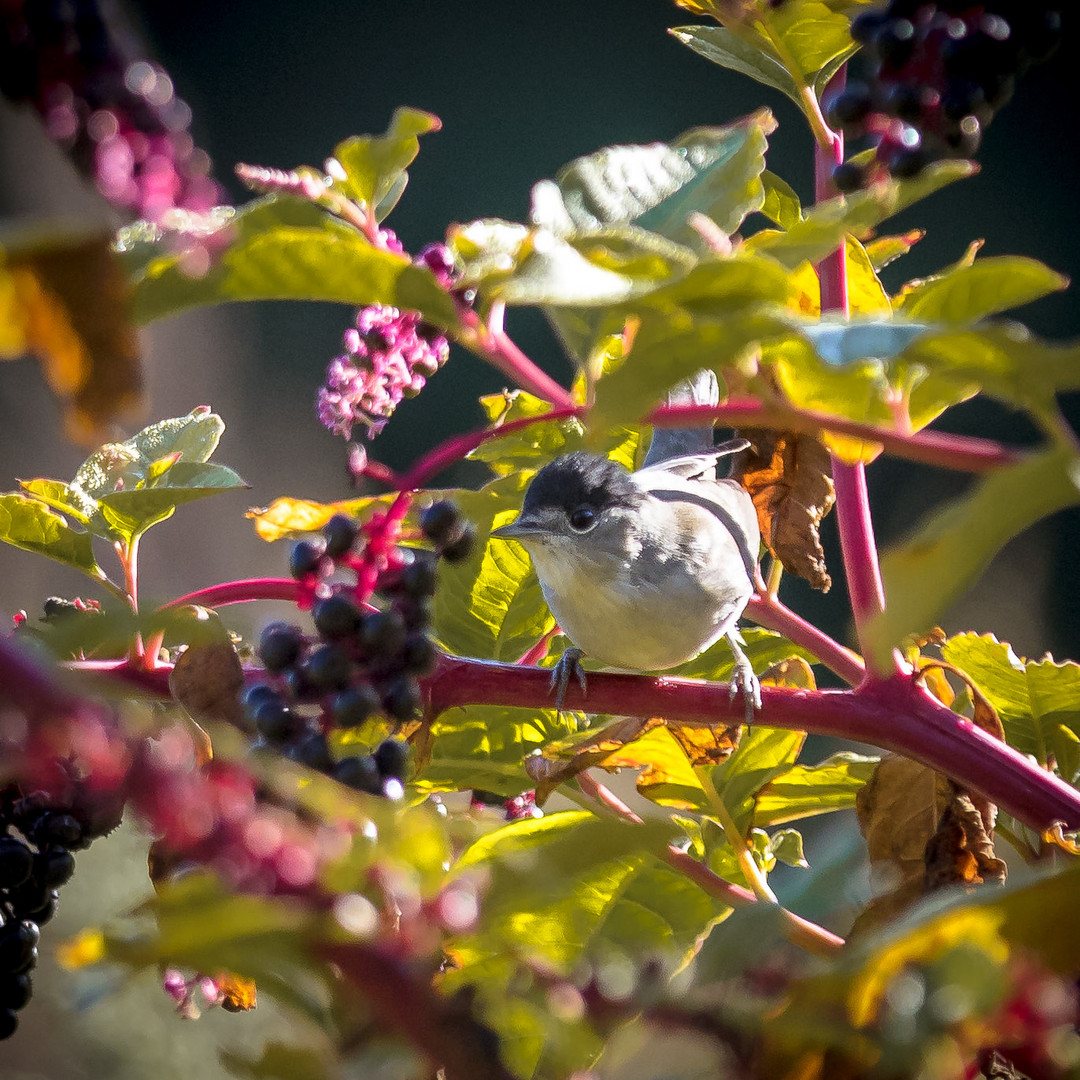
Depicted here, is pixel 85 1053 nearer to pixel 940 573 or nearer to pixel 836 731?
pixel 836 731

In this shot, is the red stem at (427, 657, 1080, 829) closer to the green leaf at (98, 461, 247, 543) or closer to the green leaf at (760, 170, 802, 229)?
the green leaf at (98, 461, 247, 543)

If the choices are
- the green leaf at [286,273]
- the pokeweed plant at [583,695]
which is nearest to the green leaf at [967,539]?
the pokeweed plant at [583,695]

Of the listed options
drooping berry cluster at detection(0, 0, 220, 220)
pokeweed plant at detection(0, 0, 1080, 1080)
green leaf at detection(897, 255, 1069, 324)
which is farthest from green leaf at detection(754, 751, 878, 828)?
drooping berry cluster at detection(0, 0, 220, 220)

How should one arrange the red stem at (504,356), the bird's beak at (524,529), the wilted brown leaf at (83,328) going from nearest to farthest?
the wilted brown leaf at (83,328), the red stem at (504,356), the bird's beak at (524,529)

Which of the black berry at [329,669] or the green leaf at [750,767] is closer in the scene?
the black berry at [329,669]

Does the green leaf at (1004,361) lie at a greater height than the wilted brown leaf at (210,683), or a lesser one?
greater

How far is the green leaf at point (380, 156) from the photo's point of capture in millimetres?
407

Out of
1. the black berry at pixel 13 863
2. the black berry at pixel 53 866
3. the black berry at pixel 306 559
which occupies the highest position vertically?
the black berry at pixel 306 559

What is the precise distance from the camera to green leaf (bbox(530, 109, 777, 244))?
0.40 meters

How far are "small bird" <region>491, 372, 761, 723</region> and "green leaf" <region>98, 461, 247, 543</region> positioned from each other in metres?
0.43

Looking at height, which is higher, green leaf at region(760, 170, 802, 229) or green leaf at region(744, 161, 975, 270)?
green leaf at region(744, 161, 975, 270)

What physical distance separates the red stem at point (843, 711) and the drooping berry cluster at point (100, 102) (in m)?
0.27

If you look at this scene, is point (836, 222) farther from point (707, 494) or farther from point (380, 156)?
point (707, 494)

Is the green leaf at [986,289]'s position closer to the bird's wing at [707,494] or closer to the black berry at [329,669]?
the black berry at [329,669]
